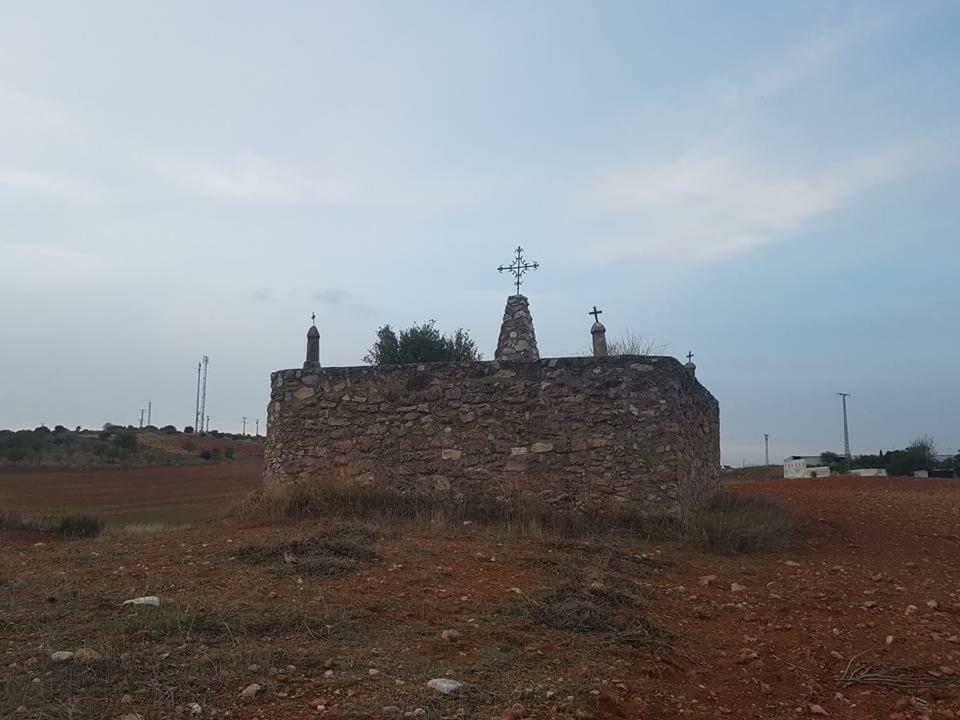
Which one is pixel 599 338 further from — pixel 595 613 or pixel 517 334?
pixel 595 613

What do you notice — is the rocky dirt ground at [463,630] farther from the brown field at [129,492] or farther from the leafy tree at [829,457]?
the leafy tree at [829,457]

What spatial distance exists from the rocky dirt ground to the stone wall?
1.40m

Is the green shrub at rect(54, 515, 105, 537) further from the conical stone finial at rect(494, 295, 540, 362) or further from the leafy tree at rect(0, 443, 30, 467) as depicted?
the leafy tree at rect(0, 443, 30, 467)

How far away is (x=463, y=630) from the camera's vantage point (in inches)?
176

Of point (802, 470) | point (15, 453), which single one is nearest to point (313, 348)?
point (15, 453)

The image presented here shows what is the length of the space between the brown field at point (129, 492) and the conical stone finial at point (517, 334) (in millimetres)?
4329

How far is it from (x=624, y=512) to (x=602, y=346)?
3.94 metres

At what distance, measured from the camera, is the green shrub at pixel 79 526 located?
10.4 m

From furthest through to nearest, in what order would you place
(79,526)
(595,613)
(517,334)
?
(517,334) < (79,526) < (595,613)

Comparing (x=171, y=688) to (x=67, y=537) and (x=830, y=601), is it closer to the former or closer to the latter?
(x=830, y=601)

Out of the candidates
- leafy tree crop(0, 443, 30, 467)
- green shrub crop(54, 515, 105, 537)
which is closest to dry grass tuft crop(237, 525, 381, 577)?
green shrub crop(54, 515, 105, 537)

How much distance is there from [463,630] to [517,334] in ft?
25.5

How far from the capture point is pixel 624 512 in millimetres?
8516

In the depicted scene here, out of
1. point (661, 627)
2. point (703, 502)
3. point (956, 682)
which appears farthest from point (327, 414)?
point (956, 682)
